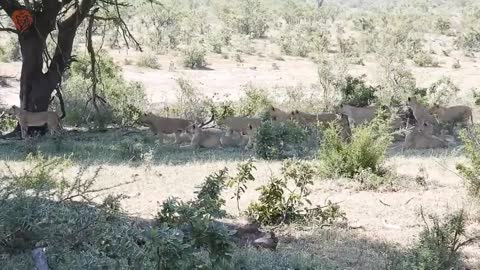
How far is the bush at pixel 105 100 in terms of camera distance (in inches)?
708

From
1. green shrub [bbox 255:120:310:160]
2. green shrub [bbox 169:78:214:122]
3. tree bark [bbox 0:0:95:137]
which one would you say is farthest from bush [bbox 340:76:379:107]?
tree bark [bbox 0:0:95:137]

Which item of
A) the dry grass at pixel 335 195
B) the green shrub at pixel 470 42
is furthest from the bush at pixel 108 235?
the green shrub at pixel 470 42

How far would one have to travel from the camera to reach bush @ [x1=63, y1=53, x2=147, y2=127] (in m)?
18.0

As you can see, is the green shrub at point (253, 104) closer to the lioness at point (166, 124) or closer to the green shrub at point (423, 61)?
the lioness at point (166, 124)

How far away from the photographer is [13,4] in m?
15.8

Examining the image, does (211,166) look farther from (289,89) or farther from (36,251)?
(289,89)

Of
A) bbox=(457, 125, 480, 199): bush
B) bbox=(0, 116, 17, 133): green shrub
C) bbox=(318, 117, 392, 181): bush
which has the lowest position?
bbox=(0, 116, 17, 133): green shrub

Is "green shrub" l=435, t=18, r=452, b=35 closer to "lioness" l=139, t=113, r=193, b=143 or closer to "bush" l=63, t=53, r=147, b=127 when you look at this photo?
"bush" l=63, t=53, r=147, b=127

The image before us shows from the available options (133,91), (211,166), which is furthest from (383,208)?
(133,91)

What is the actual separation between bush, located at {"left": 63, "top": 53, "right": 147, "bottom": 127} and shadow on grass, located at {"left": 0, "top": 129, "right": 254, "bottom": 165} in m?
1.41

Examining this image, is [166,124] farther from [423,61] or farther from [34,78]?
[423,61]

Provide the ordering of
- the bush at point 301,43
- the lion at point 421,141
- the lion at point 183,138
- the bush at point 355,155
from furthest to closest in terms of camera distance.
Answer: the bush at point 301,43 → the lion at point 183,138 → the lion at point 421,141 → the bush at point 355,155

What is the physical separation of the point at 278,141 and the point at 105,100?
6.44 m

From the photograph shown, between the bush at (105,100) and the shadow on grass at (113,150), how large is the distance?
141cm
